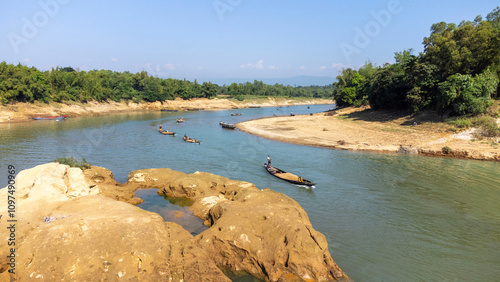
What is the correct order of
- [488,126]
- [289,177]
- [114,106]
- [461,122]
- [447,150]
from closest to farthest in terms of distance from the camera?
1. [289,177]
2. [447,150]
3. [488,126]
4. [461,122]
5. [114,106]

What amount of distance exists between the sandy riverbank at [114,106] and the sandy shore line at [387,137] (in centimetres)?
5183

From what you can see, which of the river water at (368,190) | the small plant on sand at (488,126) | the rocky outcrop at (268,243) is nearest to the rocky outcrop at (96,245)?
the rocky outcrop at (268,243)

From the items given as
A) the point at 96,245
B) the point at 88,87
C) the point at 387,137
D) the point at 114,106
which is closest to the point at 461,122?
the point at 387,137

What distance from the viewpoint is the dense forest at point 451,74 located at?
36.1 m

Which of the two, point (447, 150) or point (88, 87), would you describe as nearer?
point (447, 150)

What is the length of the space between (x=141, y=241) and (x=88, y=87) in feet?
304

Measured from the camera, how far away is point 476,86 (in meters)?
35.8

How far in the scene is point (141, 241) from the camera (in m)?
11.1

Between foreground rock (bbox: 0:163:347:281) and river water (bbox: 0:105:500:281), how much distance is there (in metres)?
3.05

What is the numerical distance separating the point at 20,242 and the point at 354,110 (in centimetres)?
6561

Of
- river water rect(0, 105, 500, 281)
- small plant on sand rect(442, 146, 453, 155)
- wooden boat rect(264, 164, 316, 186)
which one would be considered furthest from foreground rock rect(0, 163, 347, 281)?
small plant on sand rect(442, 146, 453, 155)

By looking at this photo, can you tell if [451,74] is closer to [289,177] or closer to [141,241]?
[289,177]

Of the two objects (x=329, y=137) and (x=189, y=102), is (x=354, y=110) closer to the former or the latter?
(x=329, y=137)

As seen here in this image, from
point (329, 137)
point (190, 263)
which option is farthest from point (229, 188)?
point (329, 137)
